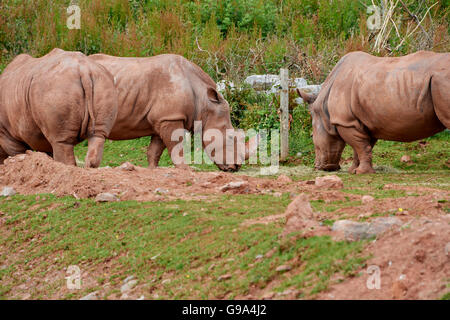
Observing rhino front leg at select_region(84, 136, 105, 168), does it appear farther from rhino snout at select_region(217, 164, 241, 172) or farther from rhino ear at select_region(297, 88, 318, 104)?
rhino ear at select_region(297, 88, 318, 104)

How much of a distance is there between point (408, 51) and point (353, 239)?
35.6 feet

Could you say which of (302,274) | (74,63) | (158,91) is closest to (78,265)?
(302,274)

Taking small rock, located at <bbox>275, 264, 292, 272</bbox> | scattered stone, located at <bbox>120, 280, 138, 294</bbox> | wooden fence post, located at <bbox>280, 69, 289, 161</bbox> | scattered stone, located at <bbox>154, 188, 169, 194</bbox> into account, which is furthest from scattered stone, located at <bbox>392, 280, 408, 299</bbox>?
wooden fence post, located at <bbox>280, 69, 289, 161</bbox>

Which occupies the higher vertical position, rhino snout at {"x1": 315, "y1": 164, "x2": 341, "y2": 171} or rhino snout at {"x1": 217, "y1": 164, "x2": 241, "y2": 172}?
rhino snout at {"x1": 315, "y1": 164, "x2": 341, "y2": 171}

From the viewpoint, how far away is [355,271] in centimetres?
416

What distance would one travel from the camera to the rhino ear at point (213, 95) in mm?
11045

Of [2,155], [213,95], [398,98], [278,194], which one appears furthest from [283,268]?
[213,95]

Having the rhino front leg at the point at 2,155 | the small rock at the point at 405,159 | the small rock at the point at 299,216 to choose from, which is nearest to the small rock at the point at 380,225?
the small rock at the point at 299,216

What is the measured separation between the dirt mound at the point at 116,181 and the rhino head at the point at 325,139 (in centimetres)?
316

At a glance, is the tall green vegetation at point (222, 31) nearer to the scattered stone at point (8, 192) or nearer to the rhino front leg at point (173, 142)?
the rhino front leg at point (173, 142)

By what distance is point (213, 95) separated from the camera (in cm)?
1110

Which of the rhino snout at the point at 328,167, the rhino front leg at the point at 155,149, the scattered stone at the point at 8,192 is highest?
the scattered stone at the point at 8,192

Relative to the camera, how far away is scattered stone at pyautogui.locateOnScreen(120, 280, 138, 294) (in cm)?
498

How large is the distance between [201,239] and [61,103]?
11.4 ft
